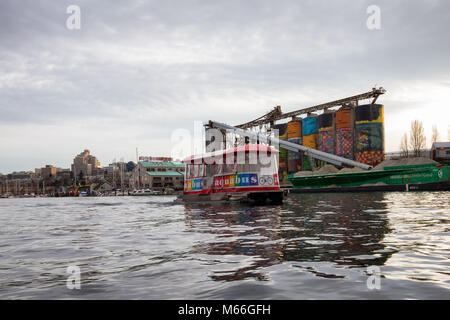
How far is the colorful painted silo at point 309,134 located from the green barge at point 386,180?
17395mm

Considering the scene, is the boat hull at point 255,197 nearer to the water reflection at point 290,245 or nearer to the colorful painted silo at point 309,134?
the water reflection at point 290,245

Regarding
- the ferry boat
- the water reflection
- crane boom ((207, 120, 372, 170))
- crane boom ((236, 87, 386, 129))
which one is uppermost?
crane boom ((236, 87, 386, 129))

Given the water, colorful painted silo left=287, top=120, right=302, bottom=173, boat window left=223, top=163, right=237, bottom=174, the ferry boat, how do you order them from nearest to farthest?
the water, the ferry boat, boat window left=223, top=163, right=237, bottom=174, colorful painted silo left=287, top=120, right=302, bottom=173

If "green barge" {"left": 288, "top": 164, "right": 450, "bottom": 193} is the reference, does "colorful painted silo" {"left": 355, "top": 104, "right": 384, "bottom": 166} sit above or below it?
above

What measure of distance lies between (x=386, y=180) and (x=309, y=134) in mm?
30052

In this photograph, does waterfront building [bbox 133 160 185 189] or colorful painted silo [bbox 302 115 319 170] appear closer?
colorful painted silo [bbox 302 115 319 170]

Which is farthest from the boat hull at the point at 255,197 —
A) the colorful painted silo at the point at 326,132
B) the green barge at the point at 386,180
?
the colorful painted silo at the point at 326,132

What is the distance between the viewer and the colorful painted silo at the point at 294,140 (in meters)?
79.1

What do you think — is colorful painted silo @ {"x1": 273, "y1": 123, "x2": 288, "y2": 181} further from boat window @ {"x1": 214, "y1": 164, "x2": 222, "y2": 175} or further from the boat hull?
the boat hull

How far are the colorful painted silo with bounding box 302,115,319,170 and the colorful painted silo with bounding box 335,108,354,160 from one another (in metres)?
6.05

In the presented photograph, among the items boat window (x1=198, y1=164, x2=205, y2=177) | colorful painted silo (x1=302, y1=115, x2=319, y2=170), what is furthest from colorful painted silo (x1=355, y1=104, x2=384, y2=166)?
boat window (x1=198, y1=164, x2=205, y2=177)

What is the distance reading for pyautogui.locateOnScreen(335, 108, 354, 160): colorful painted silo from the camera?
6781cm

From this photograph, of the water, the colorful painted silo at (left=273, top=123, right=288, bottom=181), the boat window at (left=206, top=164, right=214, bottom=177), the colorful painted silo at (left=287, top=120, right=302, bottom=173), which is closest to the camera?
the water

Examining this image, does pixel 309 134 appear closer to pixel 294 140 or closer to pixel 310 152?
pixel 294 140
